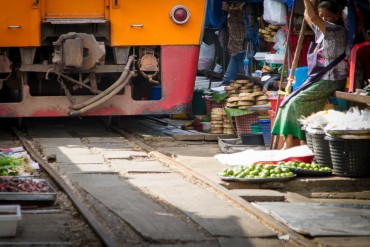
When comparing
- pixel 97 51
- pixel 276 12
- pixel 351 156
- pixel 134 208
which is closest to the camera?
pixel 134 208

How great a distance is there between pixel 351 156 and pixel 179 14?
15.1 ft

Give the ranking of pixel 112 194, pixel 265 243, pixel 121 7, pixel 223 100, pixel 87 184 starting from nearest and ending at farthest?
pixel 265 243 → pixel 112 194 → pixel 87 184 → pixel 121 7 → pixel 223 100

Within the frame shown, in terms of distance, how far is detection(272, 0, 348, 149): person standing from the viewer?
10.1 metres

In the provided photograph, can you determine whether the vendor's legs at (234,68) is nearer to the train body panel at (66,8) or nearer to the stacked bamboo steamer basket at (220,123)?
the stacked bamboo steamer basket at (220,123)

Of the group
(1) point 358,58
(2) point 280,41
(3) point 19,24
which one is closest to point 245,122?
(2) point 280,41

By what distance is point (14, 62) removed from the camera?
1291 centimetres

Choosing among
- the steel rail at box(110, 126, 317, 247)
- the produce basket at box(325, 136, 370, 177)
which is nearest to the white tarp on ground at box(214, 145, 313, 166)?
the steel rail at box(110, 126, 317, 247)

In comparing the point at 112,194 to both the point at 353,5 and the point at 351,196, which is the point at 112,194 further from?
the point at 353,5

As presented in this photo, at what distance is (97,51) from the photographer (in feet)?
40.7

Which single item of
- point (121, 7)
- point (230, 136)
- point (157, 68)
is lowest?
point (230, 136)

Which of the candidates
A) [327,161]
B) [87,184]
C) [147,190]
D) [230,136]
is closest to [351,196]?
[327,161]

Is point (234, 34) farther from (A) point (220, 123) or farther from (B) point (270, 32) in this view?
(A) point (220, 123)

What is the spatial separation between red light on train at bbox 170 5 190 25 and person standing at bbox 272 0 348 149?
9.86 ft

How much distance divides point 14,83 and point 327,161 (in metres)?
5.18
